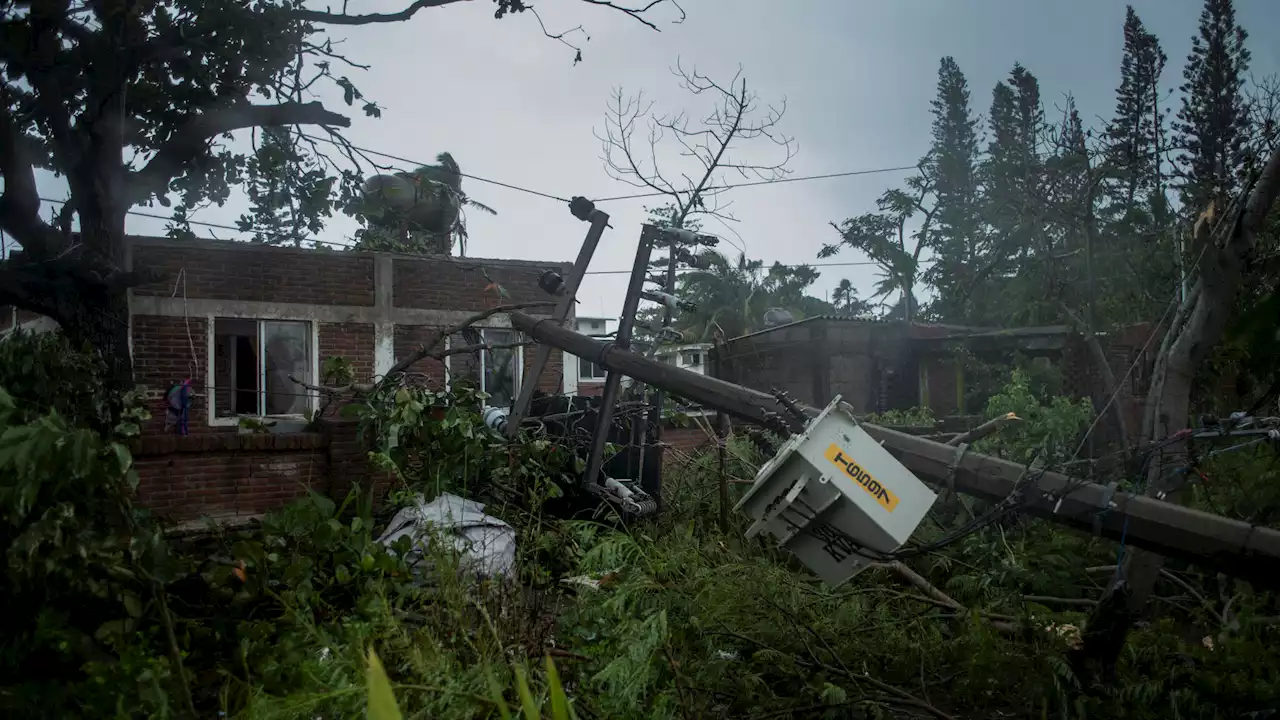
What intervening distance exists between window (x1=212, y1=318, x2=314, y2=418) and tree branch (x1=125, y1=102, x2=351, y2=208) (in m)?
2.49

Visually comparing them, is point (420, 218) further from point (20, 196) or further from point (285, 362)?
point (20, 196)

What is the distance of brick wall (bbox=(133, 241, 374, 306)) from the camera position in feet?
34.4

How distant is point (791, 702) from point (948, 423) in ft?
22.5

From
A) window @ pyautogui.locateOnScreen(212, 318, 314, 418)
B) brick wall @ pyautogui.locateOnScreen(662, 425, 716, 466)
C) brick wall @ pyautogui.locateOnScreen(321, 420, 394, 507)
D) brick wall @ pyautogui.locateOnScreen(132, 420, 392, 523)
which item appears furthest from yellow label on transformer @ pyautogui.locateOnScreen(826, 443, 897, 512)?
window @ pyautogui.locateOnScreen(212, 318, 314, 418)

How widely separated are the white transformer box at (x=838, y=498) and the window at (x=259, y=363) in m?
8.53

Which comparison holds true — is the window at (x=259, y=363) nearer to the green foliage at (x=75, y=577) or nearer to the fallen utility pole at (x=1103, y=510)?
the fallen utility pole at (x=1103, y=510)

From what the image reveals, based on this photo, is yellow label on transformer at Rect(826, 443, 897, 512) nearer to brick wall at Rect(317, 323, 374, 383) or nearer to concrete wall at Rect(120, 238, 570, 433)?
concrete wall at Rect(120, 238, 570, 433)

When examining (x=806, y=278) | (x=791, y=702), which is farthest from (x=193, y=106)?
(x=806, y=278)

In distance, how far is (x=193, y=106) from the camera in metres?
8.81

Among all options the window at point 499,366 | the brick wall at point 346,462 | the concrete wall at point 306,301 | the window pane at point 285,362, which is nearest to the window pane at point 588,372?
the window at point 499,366

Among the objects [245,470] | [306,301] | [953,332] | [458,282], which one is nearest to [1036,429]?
[245,470]

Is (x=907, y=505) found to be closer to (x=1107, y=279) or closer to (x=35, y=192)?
(x=35, y=192)

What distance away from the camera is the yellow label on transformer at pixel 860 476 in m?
3.87

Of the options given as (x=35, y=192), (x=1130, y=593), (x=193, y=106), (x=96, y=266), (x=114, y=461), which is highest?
(x=193, y=106)
